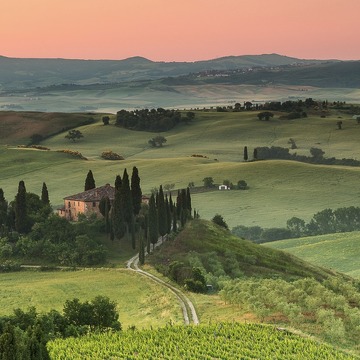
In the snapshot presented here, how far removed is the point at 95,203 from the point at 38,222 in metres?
13.3

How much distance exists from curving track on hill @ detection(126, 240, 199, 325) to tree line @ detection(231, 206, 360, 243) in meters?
49.9

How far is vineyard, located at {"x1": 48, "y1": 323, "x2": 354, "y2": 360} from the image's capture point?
5028cm

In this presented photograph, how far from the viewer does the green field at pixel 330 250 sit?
113556mm

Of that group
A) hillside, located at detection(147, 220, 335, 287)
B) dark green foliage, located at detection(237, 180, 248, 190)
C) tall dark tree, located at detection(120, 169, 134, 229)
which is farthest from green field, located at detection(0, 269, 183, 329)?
dark green foliage, located at detection(237, 180, 248, 190)

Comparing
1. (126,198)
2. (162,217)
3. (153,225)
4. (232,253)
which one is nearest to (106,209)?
(126,198)

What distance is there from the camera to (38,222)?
106562 millimetres

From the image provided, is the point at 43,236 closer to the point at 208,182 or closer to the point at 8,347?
the point at 8,347

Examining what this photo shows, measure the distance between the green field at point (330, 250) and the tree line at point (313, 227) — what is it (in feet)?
15.2

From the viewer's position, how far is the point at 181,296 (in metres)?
73.6

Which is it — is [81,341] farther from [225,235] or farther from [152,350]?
[225,235]

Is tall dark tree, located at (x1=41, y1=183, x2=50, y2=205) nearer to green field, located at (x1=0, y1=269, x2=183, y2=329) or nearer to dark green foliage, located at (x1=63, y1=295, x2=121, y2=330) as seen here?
green field, located at (x1=0, y1=269, x2=183, y2=329)

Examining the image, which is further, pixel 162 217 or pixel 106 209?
pixel 106 209

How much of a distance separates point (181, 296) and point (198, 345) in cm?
2129

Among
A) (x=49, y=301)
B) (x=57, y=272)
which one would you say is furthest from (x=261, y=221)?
(x=49, y=301)
